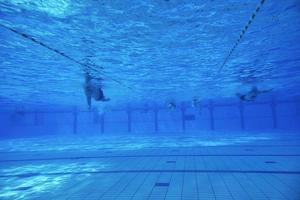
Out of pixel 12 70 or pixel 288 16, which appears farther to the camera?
pixel 12 70

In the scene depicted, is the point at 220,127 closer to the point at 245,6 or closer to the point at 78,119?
the point at 78,119

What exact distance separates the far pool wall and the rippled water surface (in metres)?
20.9

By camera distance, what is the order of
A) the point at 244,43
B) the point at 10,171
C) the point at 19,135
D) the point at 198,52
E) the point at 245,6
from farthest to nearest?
the point at 19,135 → the point at 10,171 → the point at 198,52 → the point at 244,43 → the point at 245,6

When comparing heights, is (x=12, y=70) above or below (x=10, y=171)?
above

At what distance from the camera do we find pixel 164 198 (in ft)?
18.5

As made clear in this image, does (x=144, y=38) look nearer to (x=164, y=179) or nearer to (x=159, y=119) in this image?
(x=164, y=179)

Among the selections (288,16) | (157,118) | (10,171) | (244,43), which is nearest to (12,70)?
(10,171)

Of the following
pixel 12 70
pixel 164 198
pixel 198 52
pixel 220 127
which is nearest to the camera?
pixel 164 198

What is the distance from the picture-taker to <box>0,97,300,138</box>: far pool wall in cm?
3150

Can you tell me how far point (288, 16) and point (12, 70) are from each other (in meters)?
10.8

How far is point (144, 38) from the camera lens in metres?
6.77

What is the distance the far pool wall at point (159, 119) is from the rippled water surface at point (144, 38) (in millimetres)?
20872

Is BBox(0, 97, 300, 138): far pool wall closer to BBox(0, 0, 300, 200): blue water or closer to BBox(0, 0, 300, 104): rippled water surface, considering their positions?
BBox(0, 0, 300, 200): blue water

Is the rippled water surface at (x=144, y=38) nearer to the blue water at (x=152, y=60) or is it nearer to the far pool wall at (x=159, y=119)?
the blue water at (x=152, y=60)
